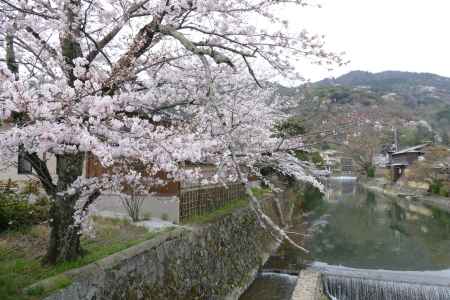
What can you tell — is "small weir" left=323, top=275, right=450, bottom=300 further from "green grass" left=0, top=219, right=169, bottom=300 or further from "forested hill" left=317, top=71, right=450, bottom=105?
"forested hill" left=317, top=71, right=450, bottom=105

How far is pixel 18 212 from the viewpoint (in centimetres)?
674

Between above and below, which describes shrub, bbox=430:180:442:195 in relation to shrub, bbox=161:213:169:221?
below

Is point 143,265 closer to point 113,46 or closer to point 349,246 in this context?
point 113,46

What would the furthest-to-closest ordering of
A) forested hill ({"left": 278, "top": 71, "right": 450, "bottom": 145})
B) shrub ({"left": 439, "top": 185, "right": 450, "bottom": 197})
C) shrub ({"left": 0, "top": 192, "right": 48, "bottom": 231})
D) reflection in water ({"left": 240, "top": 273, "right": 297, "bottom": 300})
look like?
forested hill ({"left": 278, "top": 71, "right": 450, "bottom": 145})
shrub ({"left": 439, "top": 185, "right": 450, "bottom": 197})
reflection in water ({"left": 240, "top": 273, "right": 297, "bottom": 300})
shrub ({"left": 0, "top": 192, "right": 48, "bottom": 231})

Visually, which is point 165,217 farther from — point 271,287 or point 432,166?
point 432,166

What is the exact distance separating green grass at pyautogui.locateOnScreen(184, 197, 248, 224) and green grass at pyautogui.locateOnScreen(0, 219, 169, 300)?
182 cm

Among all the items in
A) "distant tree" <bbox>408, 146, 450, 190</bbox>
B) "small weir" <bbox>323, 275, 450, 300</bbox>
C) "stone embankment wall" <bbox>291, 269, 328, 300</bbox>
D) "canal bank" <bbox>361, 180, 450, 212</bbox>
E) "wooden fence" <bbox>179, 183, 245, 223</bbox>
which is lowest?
"small weir" <bbox>323, 275, 450, 300</bbox>

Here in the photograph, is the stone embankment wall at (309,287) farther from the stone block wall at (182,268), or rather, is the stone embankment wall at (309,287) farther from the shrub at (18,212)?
the shrub at (18,212)

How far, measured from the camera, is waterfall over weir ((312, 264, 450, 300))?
386 inches

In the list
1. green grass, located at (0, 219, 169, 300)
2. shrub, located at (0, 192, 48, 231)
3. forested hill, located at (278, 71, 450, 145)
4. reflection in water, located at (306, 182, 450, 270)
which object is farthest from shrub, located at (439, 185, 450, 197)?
shrub, located at (0, 192, 48, 231)

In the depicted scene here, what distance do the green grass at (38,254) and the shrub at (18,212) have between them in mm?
236

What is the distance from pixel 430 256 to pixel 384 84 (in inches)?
4175

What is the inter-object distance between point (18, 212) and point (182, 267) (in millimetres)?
3343

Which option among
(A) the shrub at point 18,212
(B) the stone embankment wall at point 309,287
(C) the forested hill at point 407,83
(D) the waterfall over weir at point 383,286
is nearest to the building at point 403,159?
(D) the waterfall over weir at point 383,286
